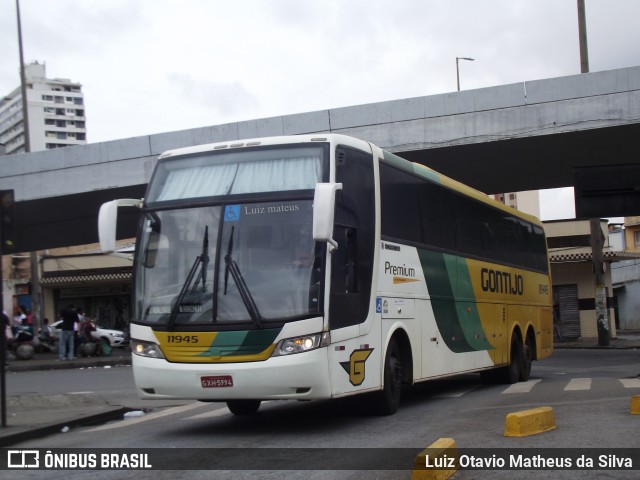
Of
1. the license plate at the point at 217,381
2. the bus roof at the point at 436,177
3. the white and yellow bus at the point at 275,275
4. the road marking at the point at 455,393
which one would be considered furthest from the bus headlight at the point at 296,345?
the road marking at the point at 455,393

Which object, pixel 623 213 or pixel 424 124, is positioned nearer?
pixel 623 213

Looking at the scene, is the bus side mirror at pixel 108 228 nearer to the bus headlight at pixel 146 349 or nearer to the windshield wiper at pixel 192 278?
the windshield wiper at pixel 192 278

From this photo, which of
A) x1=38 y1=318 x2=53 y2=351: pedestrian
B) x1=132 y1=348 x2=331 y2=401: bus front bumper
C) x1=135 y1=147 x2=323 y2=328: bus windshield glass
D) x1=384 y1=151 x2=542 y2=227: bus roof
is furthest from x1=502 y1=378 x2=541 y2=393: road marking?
x1=38 y1=318 x2=53 y2=351: pedestrian

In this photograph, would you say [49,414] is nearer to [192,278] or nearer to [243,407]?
[243,407]

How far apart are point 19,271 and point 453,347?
158 feet

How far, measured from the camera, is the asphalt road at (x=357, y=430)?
766cm

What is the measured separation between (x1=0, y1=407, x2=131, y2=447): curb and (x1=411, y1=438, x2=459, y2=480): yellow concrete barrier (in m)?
5.42

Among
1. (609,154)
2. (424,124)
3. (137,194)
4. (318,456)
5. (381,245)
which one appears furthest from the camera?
(137,194)

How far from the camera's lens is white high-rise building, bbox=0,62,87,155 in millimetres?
170875

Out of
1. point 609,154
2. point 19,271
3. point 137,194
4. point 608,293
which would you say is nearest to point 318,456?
point 609,154

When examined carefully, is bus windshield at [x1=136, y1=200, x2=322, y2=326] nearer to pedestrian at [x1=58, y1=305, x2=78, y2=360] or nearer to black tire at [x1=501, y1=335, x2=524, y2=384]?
black tire at [x1=501, y1=335, x2=524, y2=384]

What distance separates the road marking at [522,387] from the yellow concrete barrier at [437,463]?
867 centimetres

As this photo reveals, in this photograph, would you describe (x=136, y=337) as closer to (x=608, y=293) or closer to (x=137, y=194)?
(x=137, y=194)

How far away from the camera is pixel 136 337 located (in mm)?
9852
